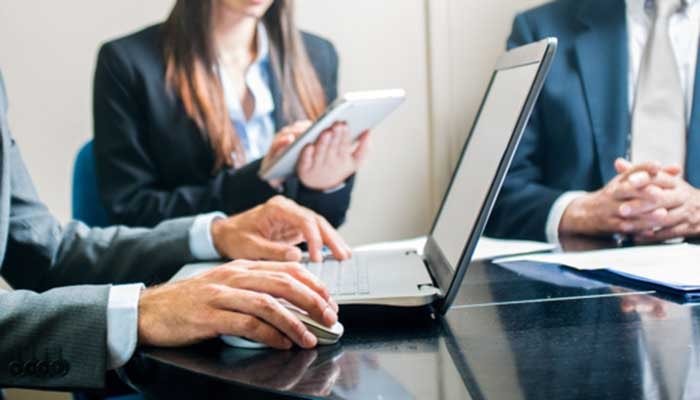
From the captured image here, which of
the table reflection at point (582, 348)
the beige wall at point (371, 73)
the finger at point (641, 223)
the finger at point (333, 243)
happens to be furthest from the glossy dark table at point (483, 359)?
the beige wall at point (371, 73)

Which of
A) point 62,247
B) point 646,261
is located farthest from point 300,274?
point 62,247

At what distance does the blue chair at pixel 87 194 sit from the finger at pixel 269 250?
720 millimetres

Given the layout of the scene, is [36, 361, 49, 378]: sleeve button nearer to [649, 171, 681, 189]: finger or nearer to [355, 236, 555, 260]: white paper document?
[355, 236, 555, 260]: white paper document

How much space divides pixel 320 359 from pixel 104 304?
25cm

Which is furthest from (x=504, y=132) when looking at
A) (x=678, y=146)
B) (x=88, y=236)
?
(x=678, y=146)

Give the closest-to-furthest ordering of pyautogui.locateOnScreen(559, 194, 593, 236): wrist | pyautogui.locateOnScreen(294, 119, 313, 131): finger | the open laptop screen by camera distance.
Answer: the open laptop screen < pyautogui.locateOnScreen(559, 194, 593, 236): wrist < pyautogui.locateOnScreen(294, 119, 313, 131): finger

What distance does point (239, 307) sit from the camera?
832mm

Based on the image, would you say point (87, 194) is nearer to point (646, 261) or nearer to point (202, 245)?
point (202, 245)

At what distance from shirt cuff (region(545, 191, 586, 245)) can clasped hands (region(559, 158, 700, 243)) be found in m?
0.14

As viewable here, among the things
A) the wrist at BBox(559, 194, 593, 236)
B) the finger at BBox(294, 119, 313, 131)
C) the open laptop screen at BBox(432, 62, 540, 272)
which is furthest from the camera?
the finger at BBox(294, 119, 313, 131)

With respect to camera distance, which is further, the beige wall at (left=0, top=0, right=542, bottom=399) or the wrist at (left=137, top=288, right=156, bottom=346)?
the beige wall at (left=0, top=0, right=542, bottom=399)

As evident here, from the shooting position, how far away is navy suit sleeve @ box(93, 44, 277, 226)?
74.6 inches

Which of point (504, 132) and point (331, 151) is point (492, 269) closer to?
point (504, 132)

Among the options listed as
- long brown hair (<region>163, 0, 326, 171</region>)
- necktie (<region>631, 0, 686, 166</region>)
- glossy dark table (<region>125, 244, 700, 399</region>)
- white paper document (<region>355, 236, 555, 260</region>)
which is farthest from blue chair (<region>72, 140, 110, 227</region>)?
necktie (<region>631, 0, 686, 166</region>)
